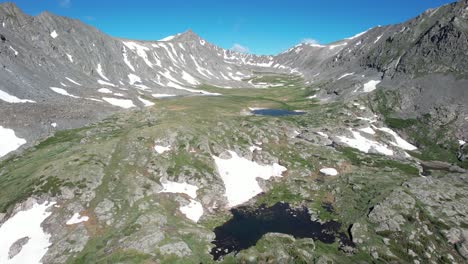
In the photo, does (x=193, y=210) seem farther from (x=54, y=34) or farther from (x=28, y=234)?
(x=54, y=34)

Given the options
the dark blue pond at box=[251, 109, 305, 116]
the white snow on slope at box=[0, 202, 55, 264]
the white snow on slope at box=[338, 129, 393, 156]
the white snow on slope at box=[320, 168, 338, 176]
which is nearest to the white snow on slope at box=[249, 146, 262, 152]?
the white snow on slope at box=[320, 168, 338, 176]

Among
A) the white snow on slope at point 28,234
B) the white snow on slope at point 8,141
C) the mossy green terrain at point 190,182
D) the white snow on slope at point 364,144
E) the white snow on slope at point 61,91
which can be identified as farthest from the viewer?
the white snow on slope at point 61,91

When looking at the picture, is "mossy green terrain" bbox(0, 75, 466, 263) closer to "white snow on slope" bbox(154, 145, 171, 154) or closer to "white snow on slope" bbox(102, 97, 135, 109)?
"white snow on slope" bbox(154, 145, 171, 154)

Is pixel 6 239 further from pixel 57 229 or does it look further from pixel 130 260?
pixel 130 260

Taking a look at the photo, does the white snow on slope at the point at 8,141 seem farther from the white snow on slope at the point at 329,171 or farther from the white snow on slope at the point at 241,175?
the white snow on slope at the point at 329,171

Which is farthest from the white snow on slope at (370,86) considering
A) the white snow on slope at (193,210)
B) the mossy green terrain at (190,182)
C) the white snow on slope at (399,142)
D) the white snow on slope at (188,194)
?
the white snow on slope at (193,210)

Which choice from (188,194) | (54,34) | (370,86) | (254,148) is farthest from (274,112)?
(54,34)
